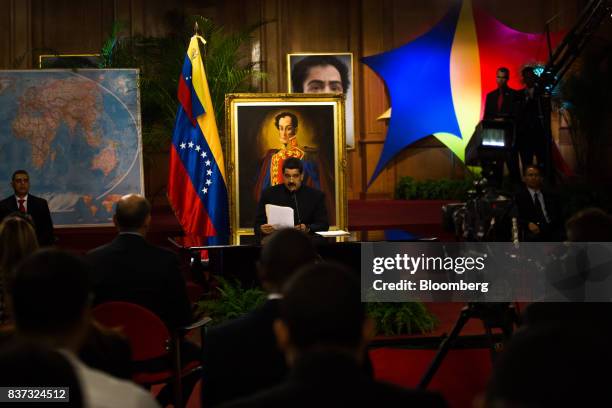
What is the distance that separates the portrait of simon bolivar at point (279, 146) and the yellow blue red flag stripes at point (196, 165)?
235mm

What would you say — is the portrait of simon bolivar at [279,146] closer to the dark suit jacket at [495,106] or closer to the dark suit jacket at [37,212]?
the dark suit jacket at [37,212]

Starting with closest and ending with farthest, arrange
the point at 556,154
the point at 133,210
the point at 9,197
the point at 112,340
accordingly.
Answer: the point at 112,340, the point at 133,210, the point at 9,197, the point at 556,154

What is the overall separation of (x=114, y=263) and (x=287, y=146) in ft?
14.9

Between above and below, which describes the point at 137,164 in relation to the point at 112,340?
above

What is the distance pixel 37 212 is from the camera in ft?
23.9

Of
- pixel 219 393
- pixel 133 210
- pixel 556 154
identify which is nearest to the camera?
pixel 219 393

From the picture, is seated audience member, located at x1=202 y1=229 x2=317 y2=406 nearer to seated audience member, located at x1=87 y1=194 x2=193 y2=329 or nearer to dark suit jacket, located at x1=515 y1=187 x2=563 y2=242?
seated audience member, located at x1=87 y1=194 x2=193 y2=329

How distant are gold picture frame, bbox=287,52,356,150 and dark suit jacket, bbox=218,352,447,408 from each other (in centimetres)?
1074

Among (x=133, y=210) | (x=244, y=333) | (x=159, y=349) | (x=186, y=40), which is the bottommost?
(x=159, y=349)

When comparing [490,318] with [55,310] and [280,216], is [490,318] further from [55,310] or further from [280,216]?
[55,310]

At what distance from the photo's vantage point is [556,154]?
12016 millimetres

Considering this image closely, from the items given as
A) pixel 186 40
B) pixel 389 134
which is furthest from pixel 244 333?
pixel 389 134

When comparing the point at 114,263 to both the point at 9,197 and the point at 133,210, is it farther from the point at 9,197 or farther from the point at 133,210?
the point at 9,197

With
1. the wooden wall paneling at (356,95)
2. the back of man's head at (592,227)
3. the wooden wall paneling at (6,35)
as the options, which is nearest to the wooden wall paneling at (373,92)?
the wooden wall paneling at (356,95)
